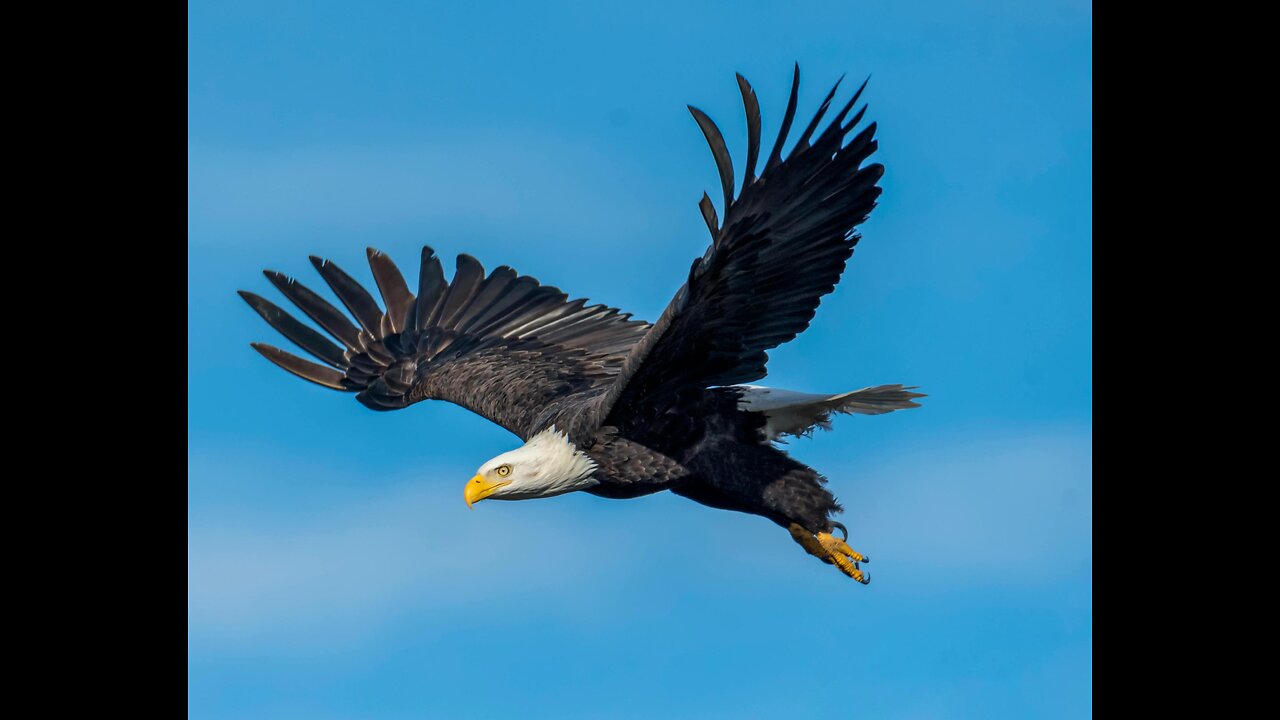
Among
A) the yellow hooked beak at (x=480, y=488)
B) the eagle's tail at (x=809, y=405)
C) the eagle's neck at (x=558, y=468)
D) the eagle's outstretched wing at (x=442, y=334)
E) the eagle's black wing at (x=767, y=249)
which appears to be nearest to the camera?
the eagle's black wing at (x=767, y=249)

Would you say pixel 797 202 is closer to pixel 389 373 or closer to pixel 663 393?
pixel 663 393

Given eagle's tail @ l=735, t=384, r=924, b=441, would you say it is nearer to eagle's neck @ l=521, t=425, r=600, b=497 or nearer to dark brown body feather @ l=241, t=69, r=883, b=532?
dark brown body feather @ l=241, t=69, r=883, b=532

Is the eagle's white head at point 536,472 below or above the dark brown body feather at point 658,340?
below

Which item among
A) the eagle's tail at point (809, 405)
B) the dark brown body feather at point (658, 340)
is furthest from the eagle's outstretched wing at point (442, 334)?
the eagle's tail at point (809, 405)

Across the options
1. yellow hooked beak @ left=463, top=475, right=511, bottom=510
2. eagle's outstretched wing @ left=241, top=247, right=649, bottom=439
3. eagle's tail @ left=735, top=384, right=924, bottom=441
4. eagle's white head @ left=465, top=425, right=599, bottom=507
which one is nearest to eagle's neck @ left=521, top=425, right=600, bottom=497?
eagle's white head @ left=465, top=425, right=599, bottom=507

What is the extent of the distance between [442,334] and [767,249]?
3.85m

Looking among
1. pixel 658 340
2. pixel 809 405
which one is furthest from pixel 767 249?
pixel 809 405

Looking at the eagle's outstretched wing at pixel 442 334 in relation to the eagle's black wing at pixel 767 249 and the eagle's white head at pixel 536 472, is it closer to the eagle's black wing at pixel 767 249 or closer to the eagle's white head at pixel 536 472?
the eagle's white head at pixel 536 472

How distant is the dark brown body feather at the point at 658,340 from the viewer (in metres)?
6.98

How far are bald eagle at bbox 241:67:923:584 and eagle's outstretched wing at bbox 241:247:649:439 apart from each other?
0.04 feet

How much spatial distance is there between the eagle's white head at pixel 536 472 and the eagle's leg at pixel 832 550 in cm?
125

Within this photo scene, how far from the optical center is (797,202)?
7.00 m

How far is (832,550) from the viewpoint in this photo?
818 cm
